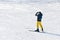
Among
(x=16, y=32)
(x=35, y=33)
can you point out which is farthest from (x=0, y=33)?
(x=35, y=33)

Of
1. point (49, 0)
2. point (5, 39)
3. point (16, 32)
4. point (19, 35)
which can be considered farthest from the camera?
point (49, 0)

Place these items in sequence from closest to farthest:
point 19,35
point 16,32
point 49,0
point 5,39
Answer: point 5,39
point 19,35
point 16,32
point 49,0

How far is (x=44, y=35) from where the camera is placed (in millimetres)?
10445

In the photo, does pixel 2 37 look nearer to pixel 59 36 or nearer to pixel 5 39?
pixel 5 39

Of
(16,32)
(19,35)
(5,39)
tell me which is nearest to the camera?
(5,39)

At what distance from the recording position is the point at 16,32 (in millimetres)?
10977

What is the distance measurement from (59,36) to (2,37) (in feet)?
7.04

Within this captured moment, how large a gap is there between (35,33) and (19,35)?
859 mm

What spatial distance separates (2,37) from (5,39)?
A: 0.42m

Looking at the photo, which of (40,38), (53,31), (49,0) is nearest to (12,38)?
(40,38)

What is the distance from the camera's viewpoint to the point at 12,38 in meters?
9.59

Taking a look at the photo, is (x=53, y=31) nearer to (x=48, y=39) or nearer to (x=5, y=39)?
(x=48, y=39)

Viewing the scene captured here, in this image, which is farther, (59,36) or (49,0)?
(49,0)

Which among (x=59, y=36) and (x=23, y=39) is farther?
(x=59, y=36)
